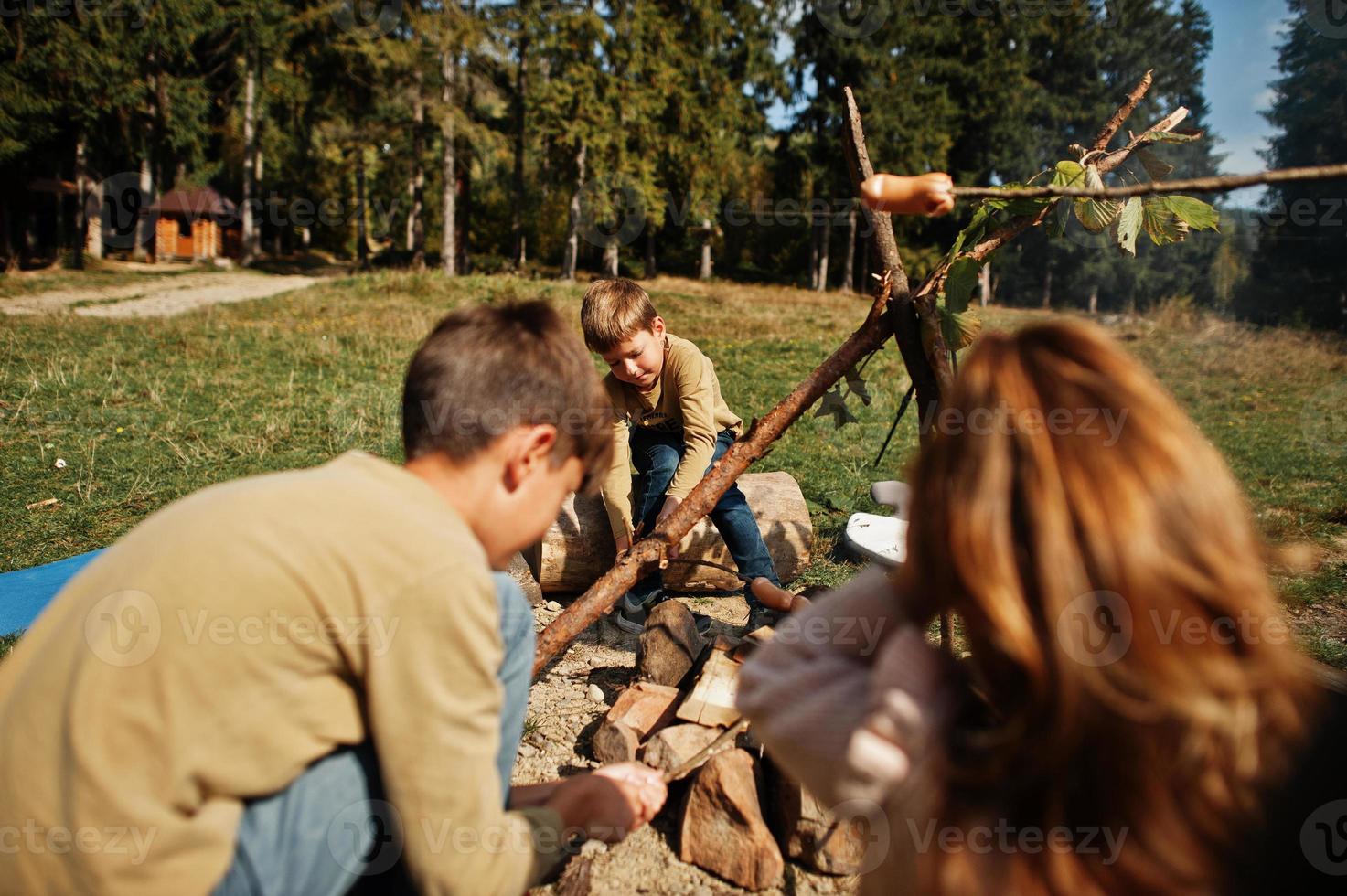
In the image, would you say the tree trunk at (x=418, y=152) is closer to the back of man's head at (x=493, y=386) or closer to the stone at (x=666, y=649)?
the stone at (x=666, y=649)

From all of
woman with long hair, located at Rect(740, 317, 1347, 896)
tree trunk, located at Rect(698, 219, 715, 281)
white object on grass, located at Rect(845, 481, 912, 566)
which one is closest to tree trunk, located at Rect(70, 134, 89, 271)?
tree trunk, located at Rect(698, 219, 715, 281)

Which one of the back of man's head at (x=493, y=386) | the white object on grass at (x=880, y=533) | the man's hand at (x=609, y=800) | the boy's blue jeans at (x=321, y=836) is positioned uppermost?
the back of man's head at (x=493, y=386)

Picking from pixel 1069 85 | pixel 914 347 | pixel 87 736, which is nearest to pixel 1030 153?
pixel 1069 85

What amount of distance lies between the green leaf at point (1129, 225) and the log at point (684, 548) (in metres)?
2.16

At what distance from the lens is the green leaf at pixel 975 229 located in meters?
2.50

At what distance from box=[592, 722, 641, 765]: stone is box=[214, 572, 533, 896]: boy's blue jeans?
117 centimetres

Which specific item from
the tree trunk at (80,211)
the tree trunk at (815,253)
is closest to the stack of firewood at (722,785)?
the tree trunk at (80,211)

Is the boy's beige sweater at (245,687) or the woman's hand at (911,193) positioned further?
the woman's hand at (911,193)

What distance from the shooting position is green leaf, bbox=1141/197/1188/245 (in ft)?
8.05

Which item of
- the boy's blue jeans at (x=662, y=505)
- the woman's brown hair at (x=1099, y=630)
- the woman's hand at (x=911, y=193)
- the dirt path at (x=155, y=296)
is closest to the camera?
the woman's brown hair at (x=1099, y=630)

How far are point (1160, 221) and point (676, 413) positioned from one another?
213cm

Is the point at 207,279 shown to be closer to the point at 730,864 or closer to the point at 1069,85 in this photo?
the point at 730,864

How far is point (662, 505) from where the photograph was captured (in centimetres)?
383

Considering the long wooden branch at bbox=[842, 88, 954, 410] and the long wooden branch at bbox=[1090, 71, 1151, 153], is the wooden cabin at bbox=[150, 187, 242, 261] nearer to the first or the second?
the long wooden branch at bbox=[842, 88, 954, 410]
